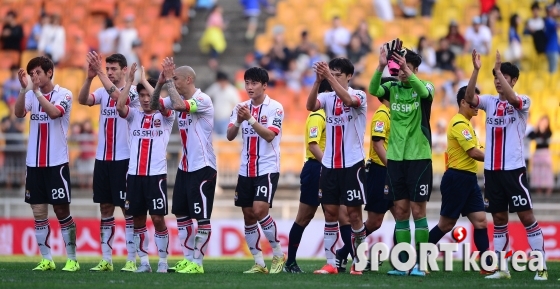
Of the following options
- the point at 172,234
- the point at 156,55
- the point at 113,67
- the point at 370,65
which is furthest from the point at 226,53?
the point at 113,67

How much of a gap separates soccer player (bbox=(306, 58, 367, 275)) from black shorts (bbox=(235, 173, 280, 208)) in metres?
0.67

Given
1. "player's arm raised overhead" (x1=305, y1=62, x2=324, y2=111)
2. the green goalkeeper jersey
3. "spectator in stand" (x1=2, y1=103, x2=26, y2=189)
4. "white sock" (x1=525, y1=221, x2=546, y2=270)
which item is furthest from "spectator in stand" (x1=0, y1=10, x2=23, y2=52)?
"white sock" (x1=525, y1=221, x2=546, y2=270)

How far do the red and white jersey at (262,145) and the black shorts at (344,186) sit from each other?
694 millimetres

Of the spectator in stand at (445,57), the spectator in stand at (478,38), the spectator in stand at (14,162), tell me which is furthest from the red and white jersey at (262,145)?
the spectator in stand at (478,38)

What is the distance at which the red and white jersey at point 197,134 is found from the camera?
14.0 meters

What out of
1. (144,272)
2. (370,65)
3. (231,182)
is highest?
(370,65)

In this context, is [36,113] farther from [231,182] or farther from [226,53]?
[226,53]

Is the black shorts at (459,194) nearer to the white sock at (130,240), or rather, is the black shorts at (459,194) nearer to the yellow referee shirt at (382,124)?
the yellow referee shirt at (382,124)

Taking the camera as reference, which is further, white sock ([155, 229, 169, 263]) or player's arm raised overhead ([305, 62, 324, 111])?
white sock ([155, 229, 169, 263])

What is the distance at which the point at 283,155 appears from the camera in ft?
77.2

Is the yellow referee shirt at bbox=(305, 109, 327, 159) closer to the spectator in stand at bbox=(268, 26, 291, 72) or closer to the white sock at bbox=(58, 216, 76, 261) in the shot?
the white sock at bbox=(58, 216, 76, 261)

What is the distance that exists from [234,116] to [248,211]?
127 cm

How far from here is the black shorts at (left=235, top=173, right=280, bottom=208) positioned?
558 inches

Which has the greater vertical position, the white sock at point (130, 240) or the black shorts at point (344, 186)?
the black shorts at point (344, 186)
